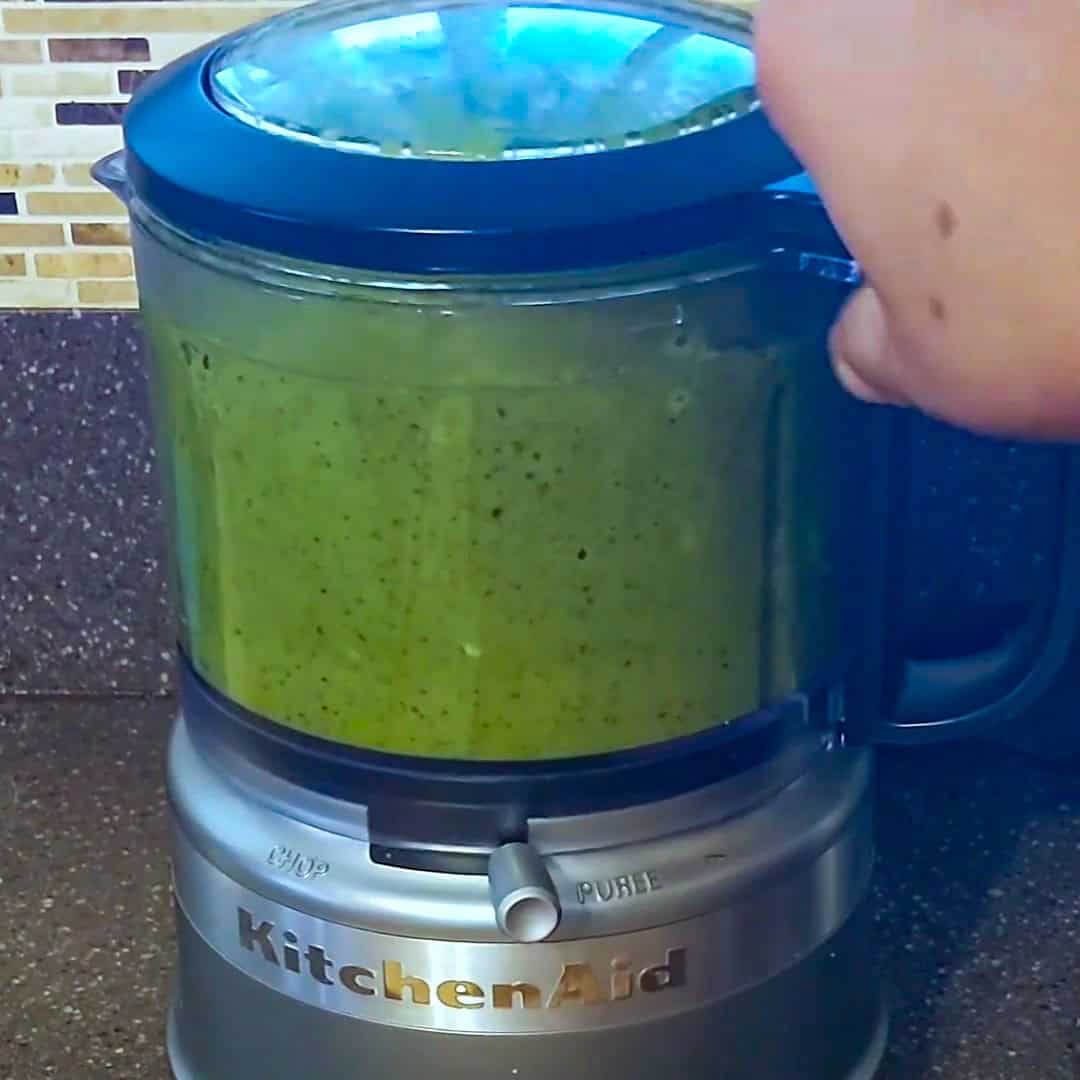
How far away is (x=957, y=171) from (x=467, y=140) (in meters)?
0.16

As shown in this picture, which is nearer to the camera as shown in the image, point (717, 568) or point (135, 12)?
point (717, 568)

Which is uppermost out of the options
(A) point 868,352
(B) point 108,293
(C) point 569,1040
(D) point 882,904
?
(A) point 868,352

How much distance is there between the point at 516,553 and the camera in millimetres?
472

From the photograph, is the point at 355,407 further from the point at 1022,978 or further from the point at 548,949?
the point at 1022,978

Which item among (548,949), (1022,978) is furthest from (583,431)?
(1022,978)

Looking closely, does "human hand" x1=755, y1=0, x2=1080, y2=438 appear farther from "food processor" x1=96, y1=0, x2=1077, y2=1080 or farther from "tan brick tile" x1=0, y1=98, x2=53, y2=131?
"tan brick tile" x1=0, y1=98, x2=53, y2=131

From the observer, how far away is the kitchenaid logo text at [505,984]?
1.67 ft

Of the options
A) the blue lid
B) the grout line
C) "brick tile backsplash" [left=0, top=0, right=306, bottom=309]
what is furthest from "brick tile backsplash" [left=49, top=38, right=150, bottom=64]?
the grout line

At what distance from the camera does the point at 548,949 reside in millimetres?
505

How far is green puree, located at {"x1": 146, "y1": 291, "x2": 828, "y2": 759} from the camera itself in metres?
0.45

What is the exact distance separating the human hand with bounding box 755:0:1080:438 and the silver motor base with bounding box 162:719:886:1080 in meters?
0.19

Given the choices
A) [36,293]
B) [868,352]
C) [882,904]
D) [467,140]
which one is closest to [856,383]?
[868,352]

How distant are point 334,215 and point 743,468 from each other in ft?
0.45

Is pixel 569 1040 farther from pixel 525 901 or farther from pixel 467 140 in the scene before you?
pixel 467 140
